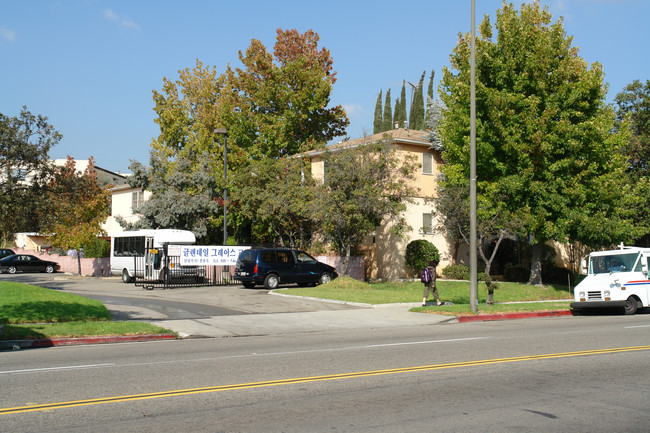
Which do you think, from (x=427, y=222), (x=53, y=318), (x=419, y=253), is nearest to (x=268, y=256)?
(x=419, y=253)

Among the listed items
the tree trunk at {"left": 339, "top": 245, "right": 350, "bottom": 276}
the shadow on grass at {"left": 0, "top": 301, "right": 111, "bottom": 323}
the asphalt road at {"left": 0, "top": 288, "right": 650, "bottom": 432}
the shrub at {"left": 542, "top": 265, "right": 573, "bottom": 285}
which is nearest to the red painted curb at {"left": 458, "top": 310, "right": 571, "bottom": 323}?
the asphalt road at {"left": 0, "top": 288, "right": 650, "bottom": 432}

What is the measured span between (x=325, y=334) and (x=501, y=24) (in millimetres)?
18813

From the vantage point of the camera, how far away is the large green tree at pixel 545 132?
25.9 metres

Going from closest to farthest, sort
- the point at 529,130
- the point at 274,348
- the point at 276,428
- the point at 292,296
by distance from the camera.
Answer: the point at 276,428 < the point at 274,348 < the point at 292,296 < the point at 529,130

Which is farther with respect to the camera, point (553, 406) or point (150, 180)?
point (150, 180)

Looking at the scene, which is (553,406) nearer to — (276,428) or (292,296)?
(276,428)

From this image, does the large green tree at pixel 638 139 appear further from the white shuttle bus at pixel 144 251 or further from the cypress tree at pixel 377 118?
the cypress tree at pixel 377 118

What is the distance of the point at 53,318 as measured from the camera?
1520cm

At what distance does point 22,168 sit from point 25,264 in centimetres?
1958

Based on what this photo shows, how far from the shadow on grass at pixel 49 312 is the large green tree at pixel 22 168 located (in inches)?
492

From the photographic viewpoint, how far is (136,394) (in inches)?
296

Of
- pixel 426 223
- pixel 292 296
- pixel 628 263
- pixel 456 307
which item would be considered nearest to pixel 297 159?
pixel 426 223

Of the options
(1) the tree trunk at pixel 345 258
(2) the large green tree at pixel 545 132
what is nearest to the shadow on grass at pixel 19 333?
(1) the tree trunk at pixel 345 258

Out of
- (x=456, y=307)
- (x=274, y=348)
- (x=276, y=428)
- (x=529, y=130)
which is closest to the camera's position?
(x=276, y=428)
